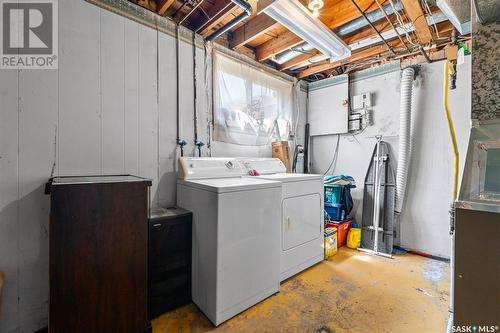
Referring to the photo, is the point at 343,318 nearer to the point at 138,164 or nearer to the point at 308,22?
the point at 138,164

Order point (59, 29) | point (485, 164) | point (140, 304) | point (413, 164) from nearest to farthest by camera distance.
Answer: point (485, 164) < point (140, 304) < point (59, 29) < point (413, 164)

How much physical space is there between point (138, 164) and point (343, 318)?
84.5 inches

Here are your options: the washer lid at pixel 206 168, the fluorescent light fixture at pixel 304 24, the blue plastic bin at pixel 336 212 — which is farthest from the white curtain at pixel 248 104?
the blue plastic bin at pixel 336 212

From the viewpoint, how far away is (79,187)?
1.31 meters

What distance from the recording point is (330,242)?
9.29 ft

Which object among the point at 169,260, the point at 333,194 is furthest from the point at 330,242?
the point at 169,260

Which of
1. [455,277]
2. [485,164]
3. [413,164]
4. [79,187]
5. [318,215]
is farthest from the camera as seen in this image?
[413,164]

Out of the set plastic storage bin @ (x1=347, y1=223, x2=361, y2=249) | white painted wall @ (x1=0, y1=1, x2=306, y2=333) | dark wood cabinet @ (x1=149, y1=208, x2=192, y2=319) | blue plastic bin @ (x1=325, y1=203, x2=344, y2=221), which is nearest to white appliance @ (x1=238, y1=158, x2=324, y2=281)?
blue plastic bin @ (x1=325, y1=203, x2=344, y2=221)

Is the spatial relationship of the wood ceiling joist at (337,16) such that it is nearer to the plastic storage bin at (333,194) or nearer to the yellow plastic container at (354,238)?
the plastic storage bin at (333,194)

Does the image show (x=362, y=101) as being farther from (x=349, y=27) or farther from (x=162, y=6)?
(x=162, y=6)

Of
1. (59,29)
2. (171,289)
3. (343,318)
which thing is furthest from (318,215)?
(59,29)

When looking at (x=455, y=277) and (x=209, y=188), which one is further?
(x=209, y=188)

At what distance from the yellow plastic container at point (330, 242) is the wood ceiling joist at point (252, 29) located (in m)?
2.50

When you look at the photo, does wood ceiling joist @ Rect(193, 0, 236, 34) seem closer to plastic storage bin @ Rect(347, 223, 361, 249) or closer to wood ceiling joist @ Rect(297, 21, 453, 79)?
wood ceiling joist @ Rect(297, 21, 453, 79)
